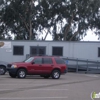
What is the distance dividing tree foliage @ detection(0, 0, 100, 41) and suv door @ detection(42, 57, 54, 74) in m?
24.2

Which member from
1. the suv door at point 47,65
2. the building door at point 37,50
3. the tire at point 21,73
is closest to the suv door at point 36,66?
the suv door at point 47,65

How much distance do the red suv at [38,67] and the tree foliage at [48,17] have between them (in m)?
24.3

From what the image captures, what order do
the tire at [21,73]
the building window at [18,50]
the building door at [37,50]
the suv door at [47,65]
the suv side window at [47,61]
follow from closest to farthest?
1. the tire at [21,73]
2. the suv door at [47,65]
3. the suv side window at [47,61]
4. the building window at [18,50]
5. the building door at [37,50]

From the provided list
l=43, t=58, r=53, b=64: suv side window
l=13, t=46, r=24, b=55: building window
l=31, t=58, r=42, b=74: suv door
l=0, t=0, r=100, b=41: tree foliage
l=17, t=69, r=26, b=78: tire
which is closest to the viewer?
l=17, t=69, r=26, b=78: tire

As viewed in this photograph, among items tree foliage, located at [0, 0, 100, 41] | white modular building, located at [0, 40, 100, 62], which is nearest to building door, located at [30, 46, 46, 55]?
A: white modular building, located at [0, 40, 100, 62]

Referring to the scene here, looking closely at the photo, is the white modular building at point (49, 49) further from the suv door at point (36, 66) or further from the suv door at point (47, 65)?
the suv door at point (36, 66)

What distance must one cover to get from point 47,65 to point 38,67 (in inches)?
28.5

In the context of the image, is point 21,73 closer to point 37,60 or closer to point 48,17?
point 37,60

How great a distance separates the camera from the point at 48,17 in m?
53.7

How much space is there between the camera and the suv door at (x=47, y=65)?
92.8 feet

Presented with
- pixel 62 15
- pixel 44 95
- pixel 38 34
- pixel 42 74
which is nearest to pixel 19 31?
pixel 38 34

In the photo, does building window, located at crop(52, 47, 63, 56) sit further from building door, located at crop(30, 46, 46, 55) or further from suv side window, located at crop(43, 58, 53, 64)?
suv side window, located at crop(43, 58, 53, 64)

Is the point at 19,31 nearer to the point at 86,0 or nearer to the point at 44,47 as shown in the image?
the point at 86,0

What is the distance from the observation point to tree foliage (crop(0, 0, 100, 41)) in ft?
172
